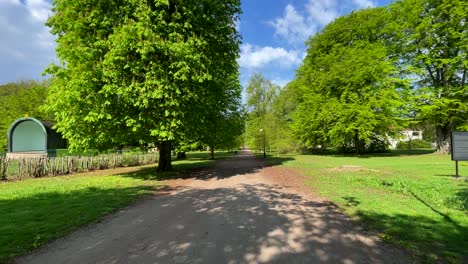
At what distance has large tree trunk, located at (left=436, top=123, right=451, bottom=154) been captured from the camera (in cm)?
3129

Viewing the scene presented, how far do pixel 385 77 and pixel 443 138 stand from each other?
9.46 m

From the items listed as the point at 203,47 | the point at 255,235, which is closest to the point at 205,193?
the point at 255,235

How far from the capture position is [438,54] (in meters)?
31.0

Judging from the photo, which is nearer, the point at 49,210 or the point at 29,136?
the point at 49,210

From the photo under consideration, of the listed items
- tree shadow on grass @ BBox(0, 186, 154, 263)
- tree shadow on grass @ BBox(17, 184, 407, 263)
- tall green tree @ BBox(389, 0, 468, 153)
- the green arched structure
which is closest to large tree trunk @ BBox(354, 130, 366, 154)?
tall green tree @ BBox(389, 0, 468, 153)

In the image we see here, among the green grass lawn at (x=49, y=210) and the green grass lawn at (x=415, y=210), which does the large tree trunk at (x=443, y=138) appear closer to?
the green grass lawn at (x=415, y=210)

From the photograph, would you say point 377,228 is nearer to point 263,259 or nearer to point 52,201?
point 263,259

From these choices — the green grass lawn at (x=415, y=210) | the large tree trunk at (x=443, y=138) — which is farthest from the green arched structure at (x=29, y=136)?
the large tree trunk at (x=443, y=138)

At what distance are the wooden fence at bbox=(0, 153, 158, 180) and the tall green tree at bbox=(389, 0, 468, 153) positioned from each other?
30.7 meters

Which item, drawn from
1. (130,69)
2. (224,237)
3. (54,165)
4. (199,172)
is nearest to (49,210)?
(224,237)

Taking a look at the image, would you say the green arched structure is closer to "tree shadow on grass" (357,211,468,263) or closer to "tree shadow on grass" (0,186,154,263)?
"tree shadow on grass" (0,186,154,263)

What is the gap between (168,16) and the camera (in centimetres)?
1398

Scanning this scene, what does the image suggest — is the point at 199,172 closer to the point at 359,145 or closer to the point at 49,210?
the point at 49,210

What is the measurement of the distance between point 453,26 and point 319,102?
606 inches
